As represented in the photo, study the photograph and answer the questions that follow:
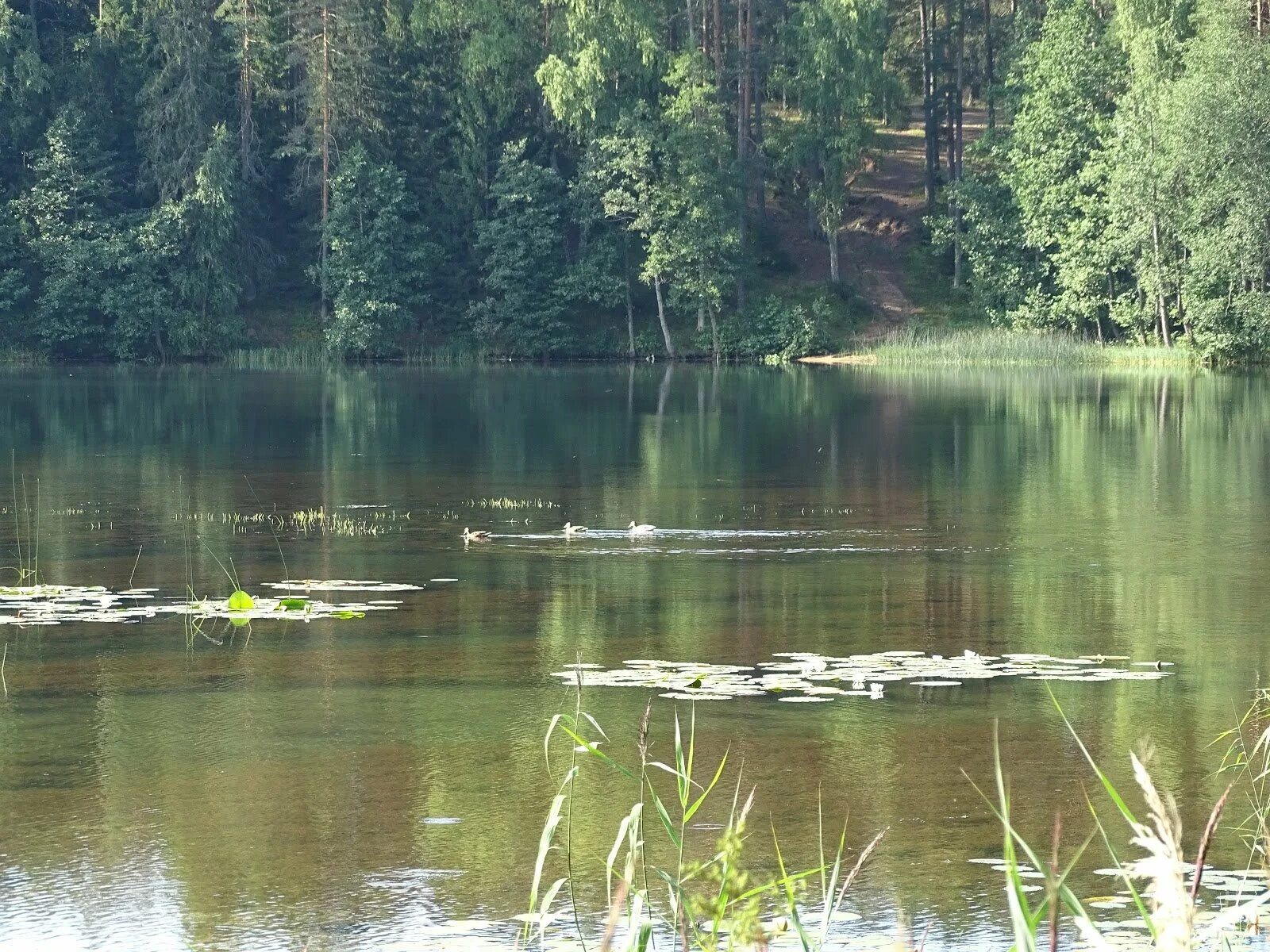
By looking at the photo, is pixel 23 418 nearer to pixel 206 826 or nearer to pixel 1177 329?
pixel 206 826

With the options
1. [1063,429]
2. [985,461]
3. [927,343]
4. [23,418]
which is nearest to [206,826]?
[985,461]

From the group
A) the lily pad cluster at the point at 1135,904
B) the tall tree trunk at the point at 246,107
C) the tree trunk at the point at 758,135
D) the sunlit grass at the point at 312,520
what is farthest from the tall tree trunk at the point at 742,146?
the lily pad cluster at the point at 1135,904

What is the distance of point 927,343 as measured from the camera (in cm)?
5959

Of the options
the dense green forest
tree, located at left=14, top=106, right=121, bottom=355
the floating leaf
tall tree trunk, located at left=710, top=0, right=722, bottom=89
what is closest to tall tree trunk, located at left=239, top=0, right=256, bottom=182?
the dense green forest

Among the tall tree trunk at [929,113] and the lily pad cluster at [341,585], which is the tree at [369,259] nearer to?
the tall tree trunk at [929,113]

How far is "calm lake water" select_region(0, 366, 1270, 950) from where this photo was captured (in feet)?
24.4

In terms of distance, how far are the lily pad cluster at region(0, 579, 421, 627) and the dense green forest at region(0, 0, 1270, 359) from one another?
154ft

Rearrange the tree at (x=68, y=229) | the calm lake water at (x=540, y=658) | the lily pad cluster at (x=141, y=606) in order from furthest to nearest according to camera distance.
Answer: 1. the tree at (x=68, y=229)
2. the lily pad cluster at (x=141, y=606)
3. the calm lake water at (x=540, y=658)

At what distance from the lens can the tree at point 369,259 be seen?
62.2 meters

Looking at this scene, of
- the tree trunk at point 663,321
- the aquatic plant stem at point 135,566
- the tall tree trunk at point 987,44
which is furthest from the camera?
the tall tree trunk at point 987,44

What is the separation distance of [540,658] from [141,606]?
3657mm

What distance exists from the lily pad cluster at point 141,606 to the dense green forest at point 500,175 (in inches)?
1852

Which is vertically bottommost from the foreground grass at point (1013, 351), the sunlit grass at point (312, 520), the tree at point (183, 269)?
the sunlit grass at point (312, 520)

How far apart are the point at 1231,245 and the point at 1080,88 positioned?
1103cm
